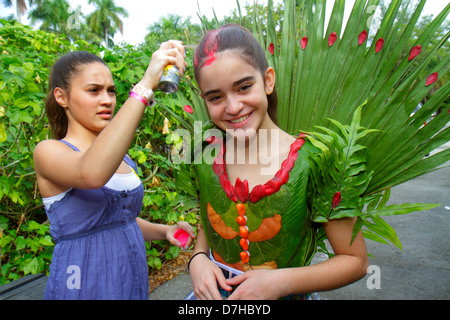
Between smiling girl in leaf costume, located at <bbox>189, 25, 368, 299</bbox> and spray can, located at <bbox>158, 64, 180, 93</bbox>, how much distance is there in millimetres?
105

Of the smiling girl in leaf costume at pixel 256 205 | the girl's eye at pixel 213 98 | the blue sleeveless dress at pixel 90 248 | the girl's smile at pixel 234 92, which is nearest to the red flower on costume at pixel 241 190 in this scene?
the smiling girl in leaf costume at pixel 256 205

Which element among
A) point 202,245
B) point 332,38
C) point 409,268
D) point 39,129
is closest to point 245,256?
point 202,245

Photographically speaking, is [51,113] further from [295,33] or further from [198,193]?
[295,33]

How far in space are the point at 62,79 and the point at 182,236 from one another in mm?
915

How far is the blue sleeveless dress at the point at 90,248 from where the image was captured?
4.36 ft

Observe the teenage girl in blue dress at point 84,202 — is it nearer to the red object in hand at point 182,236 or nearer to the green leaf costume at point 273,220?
the red object in hand at point 182,236

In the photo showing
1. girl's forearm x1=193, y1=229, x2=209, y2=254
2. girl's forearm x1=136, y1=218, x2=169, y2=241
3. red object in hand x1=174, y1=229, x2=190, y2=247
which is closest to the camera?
girl's forearm x1=193, y1=229, x2=209, y2=254

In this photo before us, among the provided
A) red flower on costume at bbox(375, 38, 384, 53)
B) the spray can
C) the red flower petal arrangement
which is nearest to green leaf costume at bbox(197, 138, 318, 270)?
the red flower petal arrangement

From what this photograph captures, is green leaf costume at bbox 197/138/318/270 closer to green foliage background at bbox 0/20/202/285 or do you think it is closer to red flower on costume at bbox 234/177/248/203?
red flower on costume at bbox 234/177/248/203

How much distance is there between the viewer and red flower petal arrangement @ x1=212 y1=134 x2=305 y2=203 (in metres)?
1.10

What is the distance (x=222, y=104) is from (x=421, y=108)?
2.36 ft

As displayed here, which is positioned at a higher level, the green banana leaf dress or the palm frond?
the palm frond

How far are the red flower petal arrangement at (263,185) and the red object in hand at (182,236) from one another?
1.35ft

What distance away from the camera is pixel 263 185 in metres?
1.11
